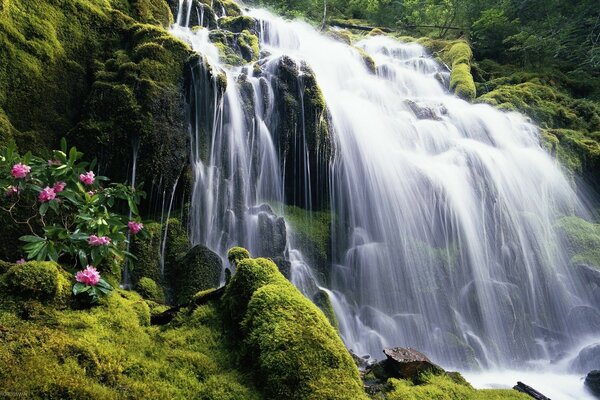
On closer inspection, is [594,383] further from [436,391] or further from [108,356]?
[108,356]

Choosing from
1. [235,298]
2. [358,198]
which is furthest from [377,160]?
[235,298]

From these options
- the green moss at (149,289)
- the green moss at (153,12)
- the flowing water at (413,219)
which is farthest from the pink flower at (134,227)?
the green moss at (153,12)

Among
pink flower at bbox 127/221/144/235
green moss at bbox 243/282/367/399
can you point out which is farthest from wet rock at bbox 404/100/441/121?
green moss at bbox 243/282/367/399

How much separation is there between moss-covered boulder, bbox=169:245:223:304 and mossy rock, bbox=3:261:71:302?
365 cm

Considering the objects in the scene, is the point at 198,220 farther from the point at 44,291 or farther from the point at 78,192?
the point at 44,291

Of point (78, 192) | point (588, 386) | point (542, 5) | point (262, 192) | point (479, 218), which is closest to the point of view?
point (78, 192)

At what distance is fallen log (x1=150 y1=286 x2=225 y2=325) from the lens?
344 cm

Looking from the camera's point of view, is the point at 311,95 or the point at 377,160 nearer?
the point at 311,95

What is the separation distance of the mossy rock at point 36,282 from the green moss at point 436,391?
105 inches

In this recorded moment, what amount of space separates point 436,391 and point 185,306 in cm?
225

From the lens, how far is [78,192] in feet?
12.4

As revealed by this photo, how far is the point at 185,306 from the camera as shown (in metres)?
3.46

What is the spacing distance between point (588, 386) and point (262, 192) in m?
7.35

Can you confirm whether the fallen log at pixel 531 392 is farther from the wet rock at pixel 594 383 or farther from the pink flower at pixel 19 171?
the pink flower at pixel 19 171
